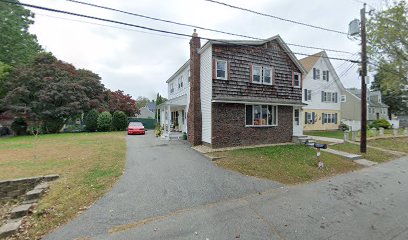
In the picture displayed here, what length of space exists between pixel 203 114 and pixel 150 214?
9.65m

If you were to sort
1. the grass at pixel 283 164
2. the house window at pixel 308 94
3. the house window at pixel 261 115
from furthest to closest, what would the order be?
1. the house window at pixel 308 94
2. the house window at pixel 261 115
3. the grass at pixel 283 164

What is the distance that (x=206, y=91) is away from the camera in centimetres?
1368

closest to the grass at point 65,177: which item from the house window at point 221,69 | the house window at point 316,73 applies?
the house window at point 221,69

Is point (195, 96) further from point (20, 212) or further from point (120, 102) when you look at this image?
point (120, 102)

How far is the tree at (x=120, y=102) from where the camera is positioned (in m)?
32.5

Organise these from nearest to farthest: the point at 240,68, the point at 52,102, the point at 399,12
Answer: the point at 240,68, the point at 399,12, the point at 52,102

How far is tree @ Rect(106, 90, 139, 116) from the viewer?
107 feet

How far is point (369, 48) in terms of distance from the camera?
1938 cm

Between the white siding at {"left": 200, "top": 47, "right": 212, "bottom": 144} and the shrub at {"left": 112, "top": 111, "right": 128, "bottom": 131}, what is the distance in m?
18.0

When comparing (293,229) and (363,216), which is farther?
(363,216)

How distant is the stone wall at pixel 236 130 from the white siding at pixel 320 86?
13728mm

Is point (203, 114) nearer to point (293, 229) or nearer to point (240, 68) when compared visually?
point (240, 68)

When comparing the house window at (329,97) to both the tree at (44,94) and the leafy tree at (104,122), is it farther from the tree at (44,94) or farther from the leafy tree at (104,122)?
the tree at (44,94)

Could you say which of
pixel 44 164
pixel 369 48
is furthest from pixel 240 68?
pixel 369 48
